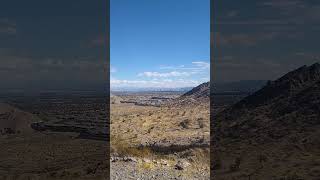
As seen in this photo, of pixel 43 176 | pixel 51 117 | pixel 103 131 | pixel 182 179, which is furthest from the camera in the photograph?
pixel 51 117

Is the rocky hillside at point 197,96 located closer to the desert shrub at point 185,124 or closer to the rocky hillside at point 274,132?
the rocky hillside at point 274,132

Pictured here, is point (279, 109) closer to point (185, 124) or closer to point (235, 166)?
point (185, 124)

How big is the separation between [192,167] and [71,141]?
1714 centimetres

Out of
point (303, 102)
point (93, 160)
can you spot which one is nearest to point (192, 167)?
point (93, 160)

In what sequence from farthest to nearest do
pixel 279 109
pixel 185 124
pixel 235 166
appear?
pixel 185 124
pixel 279 109
pixel 235 166

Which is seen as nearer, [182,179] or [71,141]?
[182,179]

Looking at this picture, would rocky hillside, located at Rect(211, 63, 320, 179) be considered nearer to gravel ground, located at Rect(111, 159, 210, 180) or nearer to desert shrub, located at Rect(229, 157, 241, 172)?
desert shrub, located at Rect(229, 157, 241, 172)

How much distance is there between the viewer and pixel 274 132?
33281mm

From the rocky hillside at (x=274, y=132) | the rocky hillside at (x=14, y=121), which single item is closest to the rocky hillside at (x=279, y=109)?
the rocky hillside at (x=274, y=132)

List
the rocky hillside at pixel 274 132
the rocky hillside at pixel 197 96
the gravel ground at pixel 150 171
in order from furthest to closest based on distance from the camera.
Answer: the rocky hillside at pixel 197 96, the rocky hillside at pixel 274 132, the gravel ground at pixel 150 171

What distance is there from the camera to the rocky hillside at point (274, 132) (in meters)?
22.6

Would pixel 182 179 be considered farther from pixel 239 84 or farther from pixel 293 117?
pixel 239 84

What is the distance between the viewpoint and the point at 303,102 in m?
37.4

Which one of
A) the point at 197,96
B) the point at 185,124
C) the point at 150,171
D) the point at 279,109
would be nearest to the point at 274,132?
the point at 279,109
